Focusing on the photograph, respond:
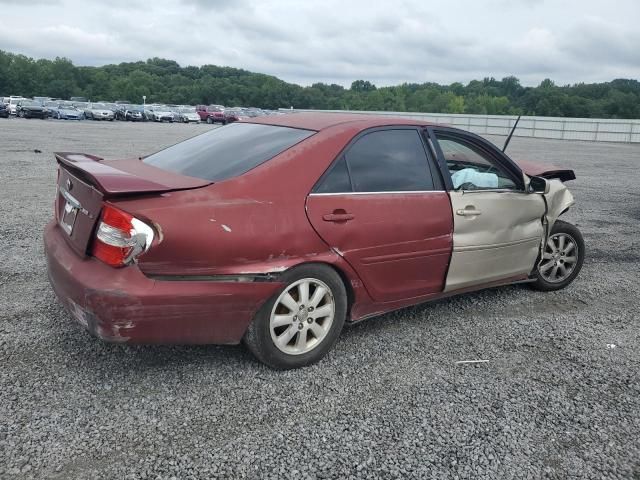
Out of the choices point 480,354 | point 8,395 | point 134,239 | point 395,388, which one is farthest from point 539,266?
point 8,395

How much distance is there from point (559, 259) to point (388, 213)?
2.33 m

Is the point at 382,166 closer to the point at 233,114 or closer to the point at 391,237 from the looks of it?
the point at 391,237

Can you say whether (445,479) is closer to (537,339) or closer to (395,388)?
(395,388)

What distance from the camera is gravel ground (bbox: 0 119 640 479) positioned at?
2648 mm

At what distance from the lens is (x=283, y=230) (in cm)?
327

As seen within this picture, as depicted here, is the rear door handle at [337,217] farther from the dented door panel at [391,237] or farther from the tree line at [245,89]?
the tree line at [245,89]

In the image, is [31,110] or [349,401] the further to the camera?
[31,110]

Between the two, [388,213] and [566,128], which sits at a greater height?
[566,128]

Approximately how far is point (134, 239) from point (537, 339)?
2889mm

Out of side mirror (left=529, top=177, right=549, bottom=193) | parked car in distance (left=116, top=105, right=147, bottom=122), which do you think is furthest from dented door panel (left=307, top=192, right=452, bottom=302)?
parked car in distance (left=116, top=105, right=147, bottom=122)

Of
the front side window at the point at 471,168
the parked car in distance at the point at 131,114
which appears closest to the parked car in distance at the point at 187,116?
the parked car in distance at the point at 131,114

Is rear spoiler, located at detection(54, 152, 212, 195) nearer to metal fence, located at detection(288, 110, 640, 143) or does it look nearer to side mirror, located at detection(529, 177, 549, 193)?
side mirror, located at detection(529, 177, 549, 193)

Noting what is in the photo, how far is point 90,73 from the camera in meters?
116

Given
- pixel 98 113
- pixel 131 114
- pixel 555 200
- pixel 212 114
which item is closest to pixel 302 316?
pixel 555 200
